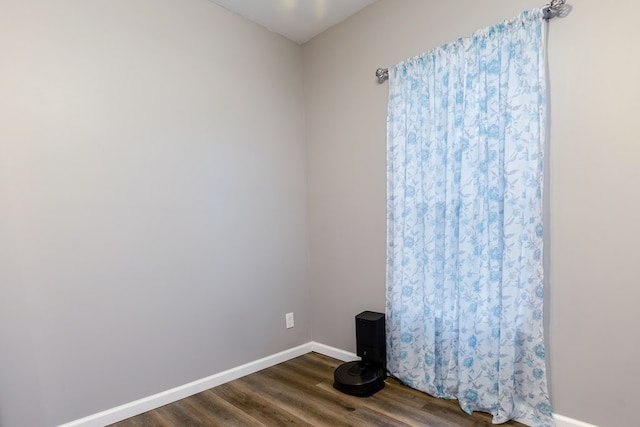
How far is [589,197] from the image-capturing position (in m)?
1.68

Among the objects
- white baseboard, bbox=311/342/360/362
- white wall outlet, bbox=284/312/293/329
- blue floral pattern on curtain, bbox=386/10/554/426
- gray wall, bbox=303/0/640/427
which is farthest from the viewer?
white wall outlet, bbox=284/312/293/329

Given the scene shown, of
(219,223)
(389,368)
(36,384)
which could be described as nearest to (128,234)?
(219,223)

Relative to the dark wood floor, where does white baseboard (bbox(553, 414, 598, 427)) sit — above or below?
above

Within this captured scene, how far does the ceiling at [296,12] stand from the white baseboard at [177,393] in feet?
8.56

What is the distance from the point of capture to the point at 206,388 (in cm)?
239

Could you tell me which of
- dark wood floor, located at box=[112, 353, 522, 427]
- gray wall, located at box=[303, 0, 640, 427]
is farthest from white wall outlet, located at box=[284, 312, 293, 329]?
gray wall, located at box=[303, 0, 640, 427]

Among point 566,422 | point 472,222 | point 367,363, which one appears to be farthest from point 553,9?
point 367,363

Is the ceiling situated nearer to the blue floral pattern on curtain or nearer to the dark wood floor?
the blue floral pattern on curtain

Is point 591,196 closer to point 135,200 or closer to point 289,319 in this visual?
point 289,319

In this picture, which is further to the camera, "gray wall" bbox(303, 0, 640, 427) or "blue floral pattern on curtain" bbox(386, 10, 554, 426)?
"blue floral pattern on curtain" bbox(386, 10, 554, 426)

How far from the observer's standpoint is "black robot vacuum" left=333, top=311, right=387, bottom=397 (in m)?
2.26

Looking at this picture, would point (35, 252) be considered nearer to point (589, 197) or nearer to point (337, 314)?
point (337, 314)

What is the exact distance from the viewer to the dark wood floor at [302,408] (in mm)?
1974

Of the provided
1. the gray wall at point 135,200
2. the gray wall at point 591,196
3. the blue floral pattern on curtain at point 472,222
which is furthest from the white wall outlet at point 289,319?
the gray wall at point 591,196
